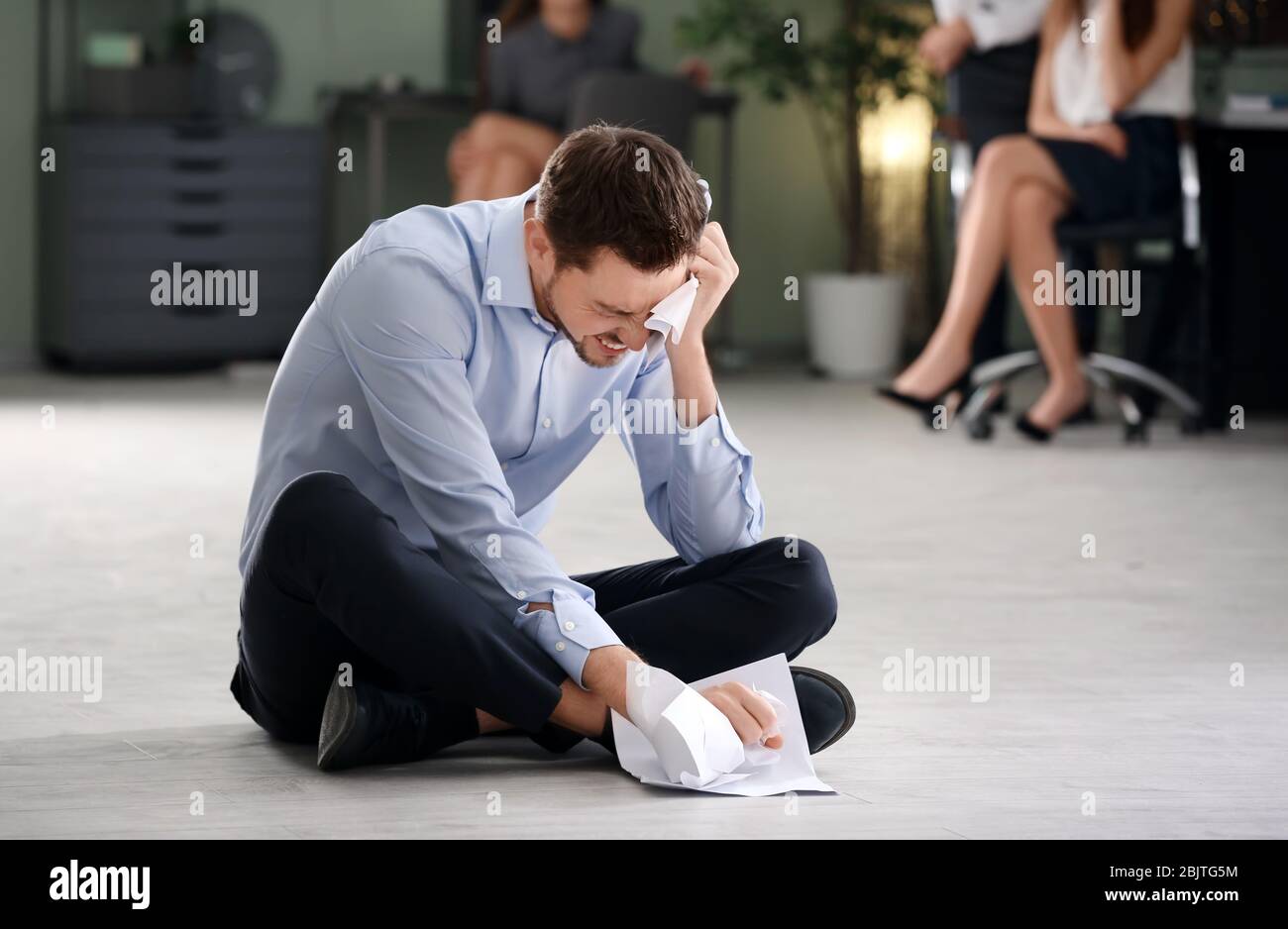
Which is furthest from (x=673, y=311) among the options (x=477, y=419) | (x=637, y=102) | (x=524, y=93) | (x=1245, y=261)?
(x=524, y=93)

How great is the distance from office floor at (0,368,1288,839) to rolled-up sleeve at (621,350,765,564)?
261 mm

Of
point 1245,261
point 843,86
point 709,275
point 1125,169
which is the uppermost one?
point 843,86

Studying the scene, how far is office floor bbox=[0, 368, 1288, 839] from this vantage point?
1.85 meters

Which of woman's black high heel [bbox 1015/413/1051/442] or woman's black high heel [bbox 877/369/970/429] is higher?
woman's black high heel [bbox 877/369/970/429]

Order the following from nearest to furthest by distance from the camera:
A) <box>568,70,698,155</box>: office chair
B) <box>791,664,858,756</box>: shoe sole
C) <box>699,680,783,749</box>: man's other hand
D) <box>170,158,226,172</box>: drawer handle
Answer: <box>699,680,783,749</box>: man's other hand
<box>791,664,858,756</box>: shoe sole
<box>568,70,698,155</box>: office chair
<box>170,158,226,172</box>: drawer handle

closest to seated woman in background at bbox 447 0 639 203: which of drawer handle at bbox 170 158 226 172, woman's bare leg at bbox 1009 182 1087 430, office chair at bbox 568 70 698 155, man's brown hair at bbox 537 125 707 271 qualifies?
office chair at bbox 568 70 698 155

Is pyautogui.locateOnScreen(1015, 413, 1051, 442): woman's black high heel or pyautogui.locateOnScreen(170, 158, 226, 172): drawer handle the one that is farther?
pyautogui.locateOnScreen(170, 158, 226, 172): drawer handle

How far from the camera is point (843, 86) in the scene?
276 inches

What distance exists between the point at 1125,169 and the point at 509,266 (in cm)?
348

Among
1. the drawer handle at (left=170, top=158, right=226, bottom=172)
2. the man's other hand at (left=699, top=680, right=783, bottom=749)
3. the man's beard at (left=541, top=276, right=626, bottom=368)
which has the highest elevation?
the drawer handle at (left=170, top=158, right=226, bottom=172)

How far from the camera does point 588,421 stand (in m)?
2.07

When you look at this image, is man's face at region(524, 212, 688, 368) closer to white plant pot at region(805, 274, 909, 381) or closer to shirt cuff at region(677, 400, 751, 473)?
shirt cuff at region(677, 400, 751, 473)

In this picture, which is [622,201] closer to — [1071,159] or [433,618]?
[433,618]
